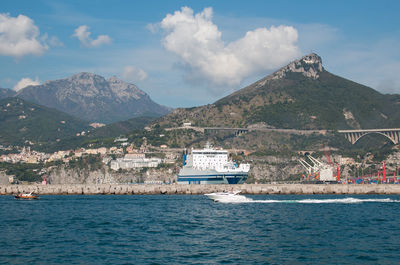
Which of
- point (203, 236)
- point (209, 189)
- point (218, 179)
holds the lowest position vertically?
point (203, 236)

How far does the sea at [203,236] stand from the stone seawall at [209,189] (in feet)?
145

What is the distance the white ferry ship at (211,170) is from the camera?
151 metres

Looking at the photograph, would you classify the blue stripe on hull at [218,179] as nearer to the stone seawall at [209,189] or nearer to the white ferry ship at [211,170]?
the white ferry ship at [211,170]

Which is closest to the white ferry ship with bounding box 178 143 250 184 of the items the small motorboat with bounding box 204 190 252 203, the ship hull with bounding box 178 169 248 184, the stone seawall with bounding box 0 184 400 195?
the ship hull with bounding box 178 169 248 184

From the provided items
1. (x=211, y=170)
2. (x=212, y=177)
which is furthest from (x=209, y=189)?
(x=211, y=170)

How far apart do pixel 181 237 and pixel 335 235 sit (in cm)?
1487

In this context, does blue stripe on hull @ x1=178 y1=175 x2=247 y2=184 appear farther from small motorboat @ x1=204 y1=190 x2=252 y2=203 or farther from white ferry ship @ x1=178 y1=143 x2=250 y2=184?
small motorboat @ x1=204 y1=190 x2=252 y2=203

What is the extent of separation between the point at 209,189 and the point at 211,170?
26720 mm

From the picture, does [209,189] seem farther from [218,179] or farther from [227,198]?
[227,198]

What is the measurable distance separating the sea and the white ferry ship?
73.2m

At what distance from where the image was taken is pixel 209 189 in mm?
126438

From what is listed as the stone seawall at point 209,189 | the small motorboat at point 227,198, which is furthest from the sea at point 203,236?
the stone seawall at point 209,189

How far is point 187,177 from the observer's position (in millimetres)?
158250

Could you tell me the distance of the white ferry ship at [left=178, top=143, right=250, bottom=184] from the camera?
15112 centimetres
